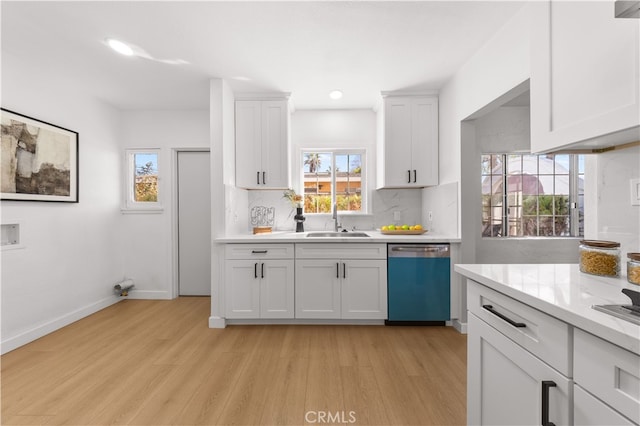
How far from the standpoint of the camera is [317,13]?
1942mm

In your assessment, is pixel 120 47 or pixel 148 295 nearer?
pixel 120 47

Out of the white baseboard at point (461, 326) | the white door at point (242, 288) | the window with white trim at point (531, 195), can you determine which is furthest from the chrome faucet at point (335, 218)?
the window with white trim at point (531, 195)

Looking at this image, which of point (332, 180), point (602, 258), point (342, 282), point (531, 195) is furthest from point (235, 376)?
point (531, 195)

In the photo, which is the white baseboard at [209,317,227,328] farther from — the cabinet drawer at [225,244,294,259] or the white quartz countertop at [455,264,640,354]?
the white quartz countertop at [455,264,640,354]

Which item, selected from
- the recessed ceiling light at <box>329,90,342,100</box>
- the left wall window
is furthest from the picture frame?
the recessed ceiling light at <box>329,90,342,100</box>

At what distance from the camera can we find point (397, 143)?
3.27 meters

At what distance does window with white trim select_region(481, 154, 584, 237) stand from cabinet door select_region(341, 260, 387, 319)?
71.4 inches

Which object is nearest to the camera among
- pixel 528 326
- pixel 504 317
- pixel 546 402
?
pixel 546 402

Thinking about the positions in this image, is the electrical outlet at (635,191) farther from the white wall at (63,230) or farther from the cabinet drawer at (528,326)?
the white wall at (63,230)

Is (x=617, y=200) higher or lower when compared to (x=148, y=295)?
higher

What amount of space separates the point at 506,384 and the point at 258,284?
233cm

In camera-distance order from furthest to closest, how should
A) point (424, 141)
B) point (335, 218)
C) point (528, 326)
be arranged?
point (335, 218)
point (424, 141)
point (528, 326)

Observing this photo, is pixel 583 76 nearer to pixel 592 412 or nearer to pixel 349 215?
pixel 592 412

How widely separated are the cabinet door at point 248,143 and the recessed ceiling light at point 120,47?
1.10 metres
